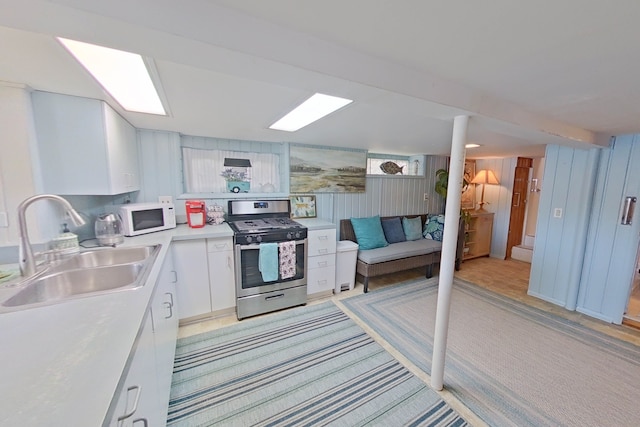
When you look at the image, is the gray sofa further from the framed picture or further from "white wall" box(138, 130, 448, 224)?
the framed picture

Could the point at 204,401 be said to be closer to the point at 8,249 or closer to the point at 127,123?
the point at 8,249

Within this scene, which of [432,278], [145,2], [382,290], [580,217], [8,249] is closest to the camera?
[145,2]

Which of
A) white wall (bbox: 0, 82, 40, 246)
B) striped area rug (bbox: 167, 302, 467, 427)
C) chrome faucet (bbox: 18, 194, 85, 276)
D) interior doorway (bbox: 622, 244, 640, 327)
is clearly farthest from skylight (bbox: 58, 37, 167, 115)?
interior doorway (bbox: 622, 244, 640, 327)

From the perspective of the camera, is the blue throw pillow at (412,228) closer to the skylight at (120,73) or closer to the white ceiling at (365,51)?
the white ceiling at (365,51)

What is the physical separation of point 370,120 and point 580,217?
2.80 meters

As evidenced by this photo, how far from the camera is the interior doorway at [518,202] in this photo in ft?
15.2

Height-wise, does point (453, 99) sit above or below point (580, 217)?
above

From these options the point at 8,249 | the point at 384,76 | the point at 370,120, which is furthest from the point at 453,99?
the point at 8,249

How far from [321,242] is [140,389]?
218 centimetres

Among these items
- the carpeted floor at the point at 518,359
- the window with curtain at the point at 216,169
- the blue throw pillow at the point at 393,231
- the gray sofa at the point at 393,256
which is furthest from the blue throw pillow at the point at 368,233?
the window with curtain at the point at 216,169

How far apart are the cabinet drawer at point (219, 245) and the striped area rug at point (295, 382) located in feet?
2.57

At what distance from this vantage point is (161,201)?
2.69 metres

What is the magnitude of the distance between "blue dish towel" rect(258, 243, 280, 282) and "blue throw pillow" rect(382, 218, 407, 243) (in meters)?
1.96

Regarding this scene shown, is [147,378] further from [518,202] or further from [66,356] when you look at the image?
[518,202]
